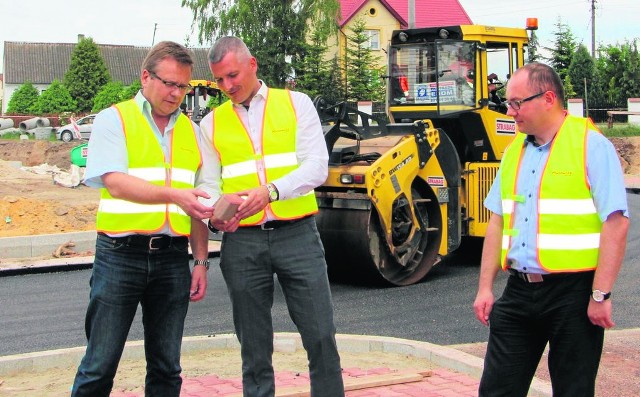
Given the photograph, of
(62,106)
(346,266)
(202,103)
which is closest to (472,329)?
(346,266)

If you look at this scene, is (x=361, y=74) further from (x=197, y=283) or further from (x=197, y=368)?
(x=197, y=283)

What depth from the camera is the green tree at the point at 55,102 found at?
59719 millimetres

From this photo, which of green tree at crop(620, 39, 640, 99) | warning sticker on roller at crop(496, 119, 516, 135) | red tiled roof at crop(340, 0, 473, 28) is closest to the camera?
Answer: warning sticker on roller at crop(496, 119, 516, 135)

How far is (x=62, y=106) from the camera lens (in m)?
59.8

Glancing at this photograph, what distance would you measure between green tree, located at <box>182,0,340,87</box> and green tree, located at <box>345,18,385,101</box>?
1980 mm

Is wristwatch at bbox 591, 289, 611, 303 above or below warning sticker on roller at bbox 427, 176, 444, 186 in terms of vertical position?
below

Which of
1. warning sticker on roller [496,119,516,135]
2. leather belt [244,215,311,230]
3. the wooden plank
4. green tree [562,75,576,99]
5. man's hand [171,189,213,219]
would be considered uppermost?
green tree [562,75,576,99]

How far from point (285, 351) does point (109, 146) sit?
11.2ft

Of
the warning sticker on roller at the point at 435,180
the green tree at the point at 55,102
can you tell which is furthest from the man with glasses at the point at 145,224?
the green tree at the point at 55,102

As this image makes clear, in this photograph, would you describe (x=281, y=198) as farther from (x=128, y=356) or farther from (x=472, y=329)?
(x=472, y=329)

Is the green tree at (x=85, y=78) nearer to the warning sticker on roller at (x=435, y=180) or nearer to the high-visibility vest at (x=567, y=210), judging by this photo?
the warning sticker on roller at (x=435, y=180)

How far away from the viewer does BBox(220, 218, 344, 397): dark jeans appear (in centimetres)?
490

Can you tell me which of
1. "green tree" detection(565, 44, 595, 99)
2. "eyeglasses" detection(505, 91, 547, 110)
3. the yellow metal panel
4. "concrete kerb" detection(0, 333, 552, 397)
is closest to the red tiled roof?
"green tree" detection(565, 44, 595, 99)

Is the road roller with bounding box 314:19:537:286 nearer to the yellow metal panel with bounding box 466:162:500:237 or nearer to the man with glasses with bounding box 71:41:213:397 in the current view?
the yellow metal panel with bounding box 466:162:500:237
